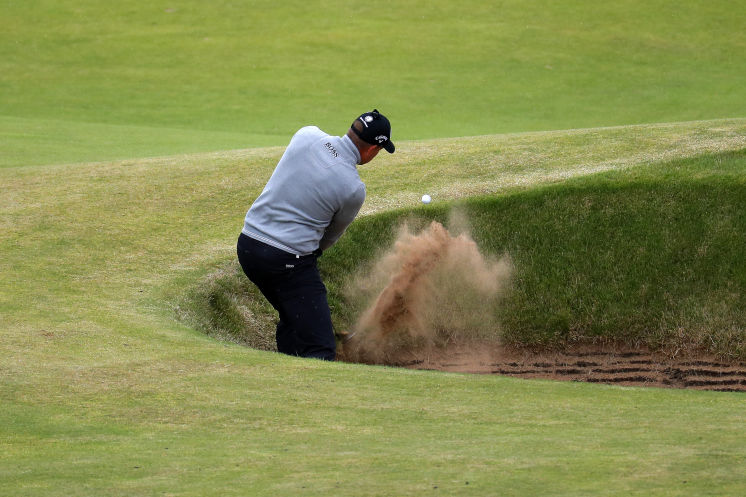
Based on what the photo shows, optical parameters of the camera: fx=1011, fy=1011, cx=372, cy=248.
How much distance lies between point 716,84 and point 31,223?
21.8 metres

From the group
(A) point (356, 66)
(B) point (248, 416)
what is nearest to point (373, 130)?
(B) point (248, 416)

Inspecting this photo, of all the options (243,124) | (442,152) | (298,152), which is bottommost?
(243,124)

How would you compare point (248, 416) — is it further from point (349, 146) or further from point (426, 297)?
point (426, 297)

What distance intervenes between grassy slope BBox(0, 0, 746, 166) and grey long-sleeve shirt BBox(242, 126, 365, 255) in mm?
11641

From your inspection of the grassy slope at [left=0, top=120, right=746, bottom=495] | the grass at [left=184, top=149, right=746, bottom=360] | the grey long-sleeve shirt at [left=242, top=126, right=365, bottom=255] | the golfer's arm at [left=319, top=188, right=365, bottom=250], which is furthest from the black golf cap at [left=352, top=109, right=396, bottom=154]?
the grass at [left=184, top=149, right=746, bottom=360]

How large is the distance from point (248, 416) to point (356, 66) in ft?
79.5

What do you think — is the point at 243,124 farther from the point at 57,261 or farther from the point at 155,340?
the point at 155,340

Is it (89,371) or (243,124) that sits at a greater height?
(89,371)

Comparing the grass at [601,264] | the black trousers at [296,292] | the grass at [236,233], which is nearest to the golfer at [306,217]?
the black trousers at [296,292]

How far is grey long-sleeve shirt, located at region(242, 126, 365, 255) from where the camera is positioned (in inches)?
283

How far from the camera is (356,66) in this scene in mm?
28578

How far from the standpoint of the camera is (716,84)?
27.3m

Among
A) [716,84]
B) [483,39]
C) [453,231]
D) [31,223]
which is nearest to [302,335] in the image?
[453,231]

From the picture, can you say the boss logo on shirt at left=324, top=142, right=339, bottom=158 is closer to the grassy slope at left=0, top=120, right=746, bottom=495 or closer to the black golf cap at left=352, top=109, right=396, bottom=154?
the black golf cap at left=352, top=109, right=396, bottom=154
